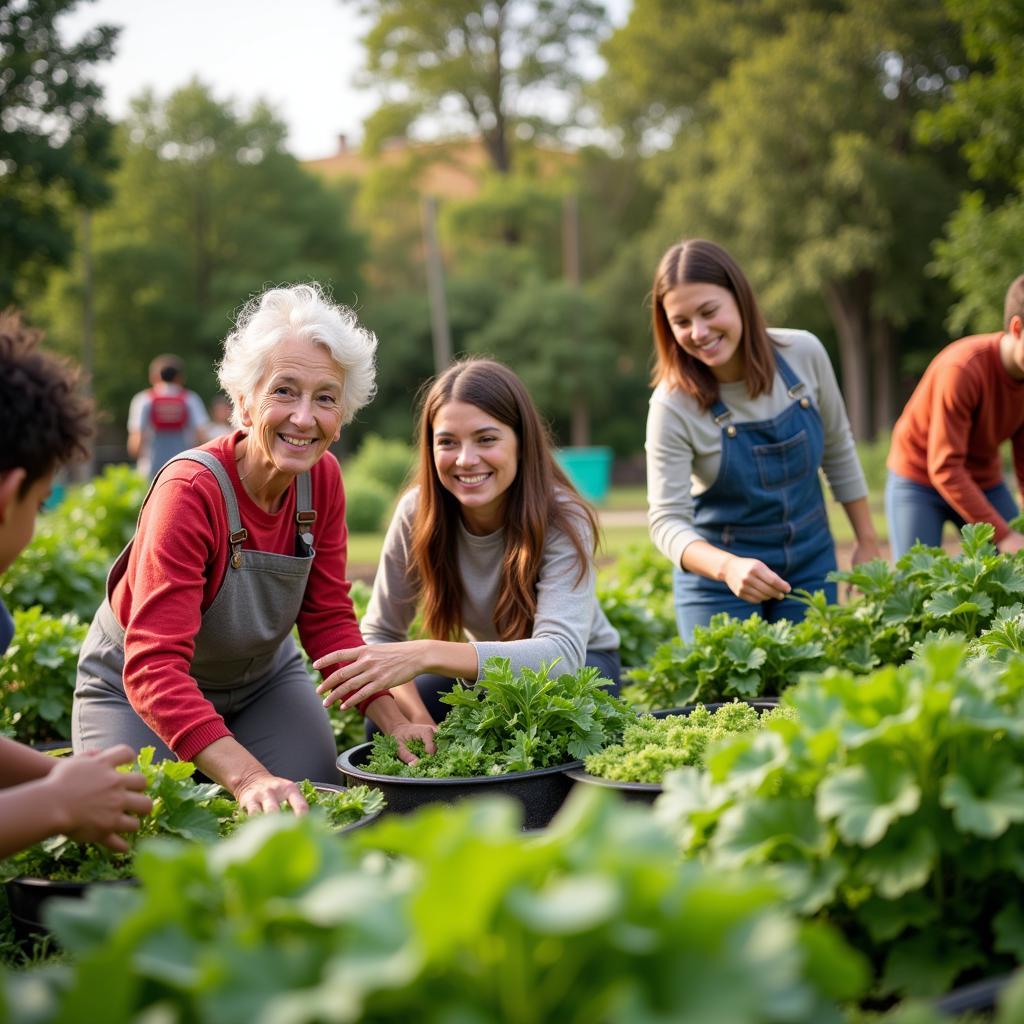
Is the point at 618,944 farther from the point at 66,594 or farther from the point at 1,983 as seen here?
the point at 66,594

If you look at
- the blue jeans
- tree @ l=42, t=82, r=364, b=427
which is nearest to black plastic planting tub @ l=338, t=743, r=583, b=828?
the blue jeans

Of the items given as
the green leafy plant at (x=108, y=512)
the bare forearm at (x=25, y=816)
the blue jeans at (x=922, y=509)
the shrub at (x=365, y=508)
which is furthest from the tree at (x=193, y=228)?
the bare forearm at (x=25, y=816)

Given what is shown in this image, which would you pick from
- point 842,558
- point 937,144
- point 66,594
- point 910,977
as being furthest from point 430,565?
point 937,144

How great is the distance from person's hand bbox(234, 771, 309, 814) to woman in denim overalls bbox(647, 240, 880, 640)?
179cm

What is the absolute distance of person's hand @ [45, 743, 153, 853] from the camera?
1.88 metres

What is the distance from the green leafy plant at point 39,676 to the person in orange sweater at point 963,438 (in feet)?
11.0

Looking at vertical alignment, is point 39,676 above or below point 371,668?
below

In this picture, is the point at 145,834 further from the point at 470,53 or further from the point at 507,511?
the point at 470,53

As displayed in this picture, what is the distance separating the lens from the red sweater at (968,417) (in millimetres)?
4359

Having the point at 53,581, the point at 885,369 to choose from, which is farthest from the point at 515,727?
the point at 885,369

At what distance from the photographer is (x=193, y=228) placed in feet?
122

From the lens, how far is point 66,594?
5398mm

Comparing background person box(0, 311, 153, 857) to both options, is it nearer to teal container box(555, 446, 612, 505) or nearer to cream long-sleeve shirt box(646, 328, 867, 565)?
cream long-sleeve shirt box(646, 328, 867, 565)

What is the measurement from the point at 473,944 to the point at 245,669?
7.59 ft
